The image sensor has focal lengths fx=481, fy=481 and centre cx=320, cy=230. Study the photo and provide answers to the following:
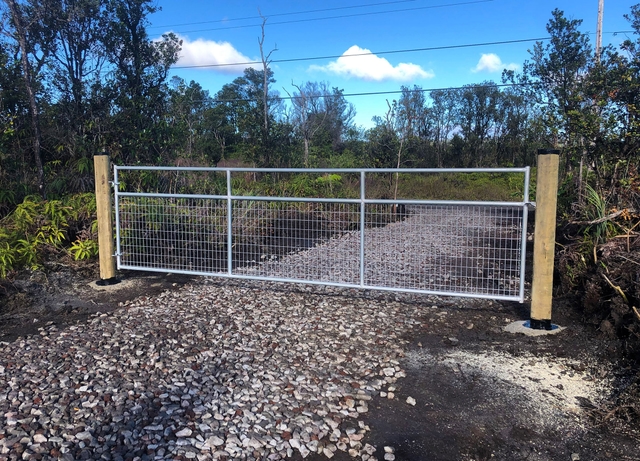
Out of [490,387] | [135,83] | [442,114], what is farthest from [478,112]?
[490,387]

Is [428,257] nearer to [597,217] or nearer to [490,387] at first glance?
[597,217]

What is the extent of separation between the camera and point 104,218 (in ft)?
20.6

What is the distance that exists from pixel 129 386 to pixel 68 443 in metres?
0.73

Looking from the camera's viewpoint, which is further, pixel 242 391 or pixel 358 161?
pixel 358 161

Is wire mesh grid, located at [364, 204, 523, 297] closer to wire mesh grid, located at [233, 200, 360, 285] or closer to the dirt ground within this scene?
wire mesh grid, located at [233, 200, 360, 285]

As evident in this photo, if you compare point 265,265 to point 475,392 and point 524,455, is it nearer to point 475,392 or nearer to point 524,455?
point 475,392

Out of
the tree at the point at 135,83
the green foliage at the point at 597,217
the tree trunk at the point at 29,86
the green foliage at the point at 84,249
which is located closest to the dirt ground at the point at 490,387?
the green foliage at the point at 597,217

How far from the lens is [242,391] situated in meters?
3.49

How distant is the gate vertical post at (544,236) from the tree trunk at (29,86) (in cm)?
789

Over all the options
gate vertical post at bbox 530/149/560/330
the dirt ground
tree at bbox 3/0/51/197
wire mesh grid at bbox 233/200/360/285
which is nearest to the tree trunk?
tree at bbox 3/0/51/197

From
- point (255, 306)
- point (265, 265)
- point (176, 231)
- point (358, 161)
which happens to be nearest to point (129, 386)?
point (255, 306)

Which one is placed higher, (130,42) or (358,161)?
(130,42)

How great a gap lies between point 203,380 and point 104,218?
3500 millimetres

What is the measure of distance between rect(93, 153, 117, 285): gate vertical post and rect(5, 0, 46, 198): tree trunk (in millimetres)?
2848
